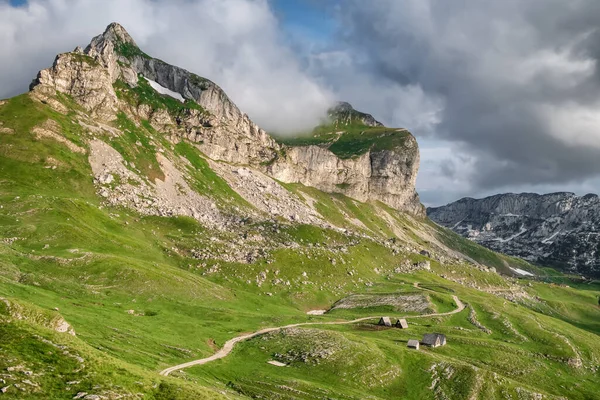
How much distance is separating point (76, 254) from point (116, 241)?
26.8 metres

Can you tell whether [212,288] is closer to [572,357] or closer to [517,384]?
[517,384]

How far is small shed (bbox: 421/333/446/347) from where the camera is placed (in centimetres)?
11336

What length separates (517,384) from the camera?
90188 mm

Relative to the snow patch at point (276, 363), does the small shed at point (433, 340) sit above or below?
above

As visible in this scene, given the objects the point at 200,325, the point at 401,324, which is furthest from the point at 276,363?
the point at 401,324

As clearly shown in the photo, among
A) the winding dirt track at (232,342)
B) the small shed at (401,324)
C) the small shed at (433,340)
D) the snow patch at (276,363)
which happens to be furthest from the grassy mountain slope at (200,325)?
the small shed at (401,324)

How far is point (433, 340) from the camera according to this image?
114 m

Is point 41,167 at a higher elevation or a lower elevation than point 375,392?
higher

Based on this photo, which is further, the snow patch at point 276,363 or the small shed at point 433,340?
the small shed at point 433,340

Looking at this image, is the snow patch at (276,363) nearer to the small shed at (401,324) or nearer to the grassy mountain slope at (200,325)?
the grassy mountain slope at (200,325)

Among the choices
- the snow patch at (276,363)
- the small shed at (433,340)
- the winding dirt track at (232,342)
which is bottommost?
the snow patch at (276,363)

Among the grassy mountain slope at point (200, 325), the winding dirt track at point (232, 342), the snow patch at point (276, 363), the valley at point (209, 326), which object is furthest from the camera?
the snow patch at point (276, 363)

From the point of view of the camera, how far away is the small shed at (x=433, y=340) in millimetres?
113363

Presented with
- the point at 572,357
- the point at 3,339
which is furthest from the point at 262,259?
the point at 3,339
